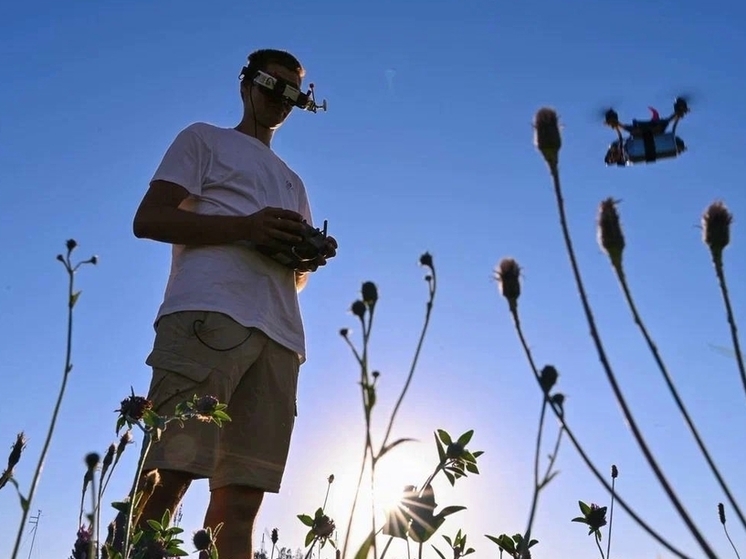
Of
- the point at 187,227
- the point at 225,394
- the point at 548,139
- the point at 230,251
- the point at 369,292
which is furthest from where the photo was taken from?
the point at 230,251

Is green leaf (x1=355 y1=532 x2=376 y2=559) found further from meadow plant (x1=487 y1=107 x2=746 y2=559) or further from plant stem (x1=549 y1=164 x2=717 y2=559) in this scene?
plant stem (x1=549 y1=164 x2=717 y2=559)

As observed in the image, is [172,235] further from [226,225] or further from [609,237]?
[609,237]

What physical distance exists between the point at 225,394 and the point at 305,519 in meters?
0.57

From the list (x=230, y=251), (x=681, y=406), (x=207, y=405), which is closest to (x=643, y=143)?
(x=681, y=406)

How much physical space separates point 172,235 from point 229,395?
0.68m

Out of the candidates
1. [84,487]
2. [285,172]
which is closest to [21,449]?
[84,487]

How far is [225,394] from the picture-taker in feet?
10.3

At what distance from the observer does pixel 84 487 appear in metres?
2.03

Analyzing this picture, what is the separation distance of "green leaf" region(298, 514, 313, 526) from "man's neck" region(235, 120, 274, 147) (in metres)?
1.90

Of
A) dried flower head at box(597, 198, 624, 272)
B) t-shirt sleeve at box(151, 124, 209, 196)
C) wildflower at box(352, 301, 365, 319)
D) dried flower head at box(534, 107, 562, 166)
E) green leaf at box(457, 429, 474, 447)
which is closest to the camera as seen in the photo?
dried flower head at box(597, 198, 624, 272)

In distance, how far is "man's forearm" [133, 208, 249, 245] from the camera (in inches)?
128

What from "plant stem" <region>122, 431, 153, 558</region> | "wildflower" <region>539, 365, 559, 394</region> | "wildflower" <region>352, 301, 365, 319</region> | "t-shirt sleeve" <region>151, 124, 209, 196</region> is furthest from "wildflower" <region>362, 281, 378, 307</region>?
"t-shirt sleeve" <region>151, 124, 209, 196</region>

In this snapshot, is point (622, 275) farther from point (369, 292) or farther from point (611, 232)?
point (369, 292)

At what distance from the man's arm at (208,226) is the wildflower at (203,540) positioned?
3.90 feet
